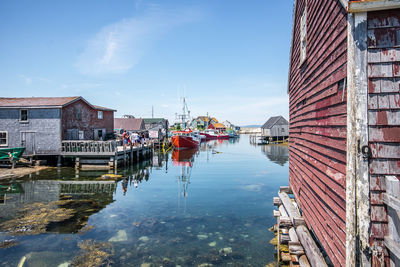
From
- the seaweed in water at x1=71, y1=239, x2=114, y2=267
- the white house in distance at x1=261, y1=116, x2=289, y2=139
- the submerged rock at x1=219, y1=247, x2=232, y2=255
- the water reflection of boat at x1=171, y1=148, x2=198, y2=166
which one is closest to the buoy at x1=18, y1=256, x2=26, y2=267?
the seaweed in water at x1=71, y1=239, x2=114, y2=267

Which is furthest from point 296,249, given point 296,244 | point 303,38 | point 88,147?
point 88,147

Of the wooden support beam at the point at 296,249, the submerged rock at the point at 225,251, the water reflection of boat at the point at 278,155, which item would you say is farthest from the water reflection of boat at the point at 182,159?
the wooden support beam at the point at 296,249

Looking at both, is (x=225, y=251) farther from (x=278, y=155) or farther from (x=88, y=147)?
(x=278, y=155)

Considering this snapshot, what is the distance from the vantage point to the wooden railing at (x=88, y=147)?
72.6 feet

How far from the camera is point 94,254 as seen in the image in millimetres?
7020

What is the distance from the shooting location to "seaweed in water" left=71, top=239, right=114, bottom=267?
654 centimetres

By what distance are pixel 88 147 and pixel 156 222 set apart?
50.9 feet

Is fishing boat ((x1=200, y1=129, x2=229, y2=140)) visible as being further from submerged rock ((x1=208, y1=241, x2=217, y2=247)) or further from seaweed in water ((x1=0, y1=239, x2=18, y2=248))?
seaweed in water ((x1=0, y1=239, x2=18, y2=248))

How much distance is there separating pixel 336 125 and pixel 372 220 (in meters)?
1.55

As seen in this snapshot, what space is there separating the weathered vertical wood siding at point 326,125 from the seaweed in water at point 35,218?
344 inches

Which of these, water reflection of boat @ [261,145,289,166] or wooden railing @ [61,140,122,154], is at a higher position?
wooden railing @ [61,140,122,154]

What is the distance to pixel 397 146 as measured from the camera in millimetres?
3174

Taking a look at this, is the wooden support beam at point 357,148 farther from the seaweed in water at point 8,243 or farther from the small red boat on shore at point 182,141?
the small red boat on shore at point 182,141

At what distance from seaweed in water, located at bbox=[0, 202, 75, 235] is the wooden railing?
1055cm
